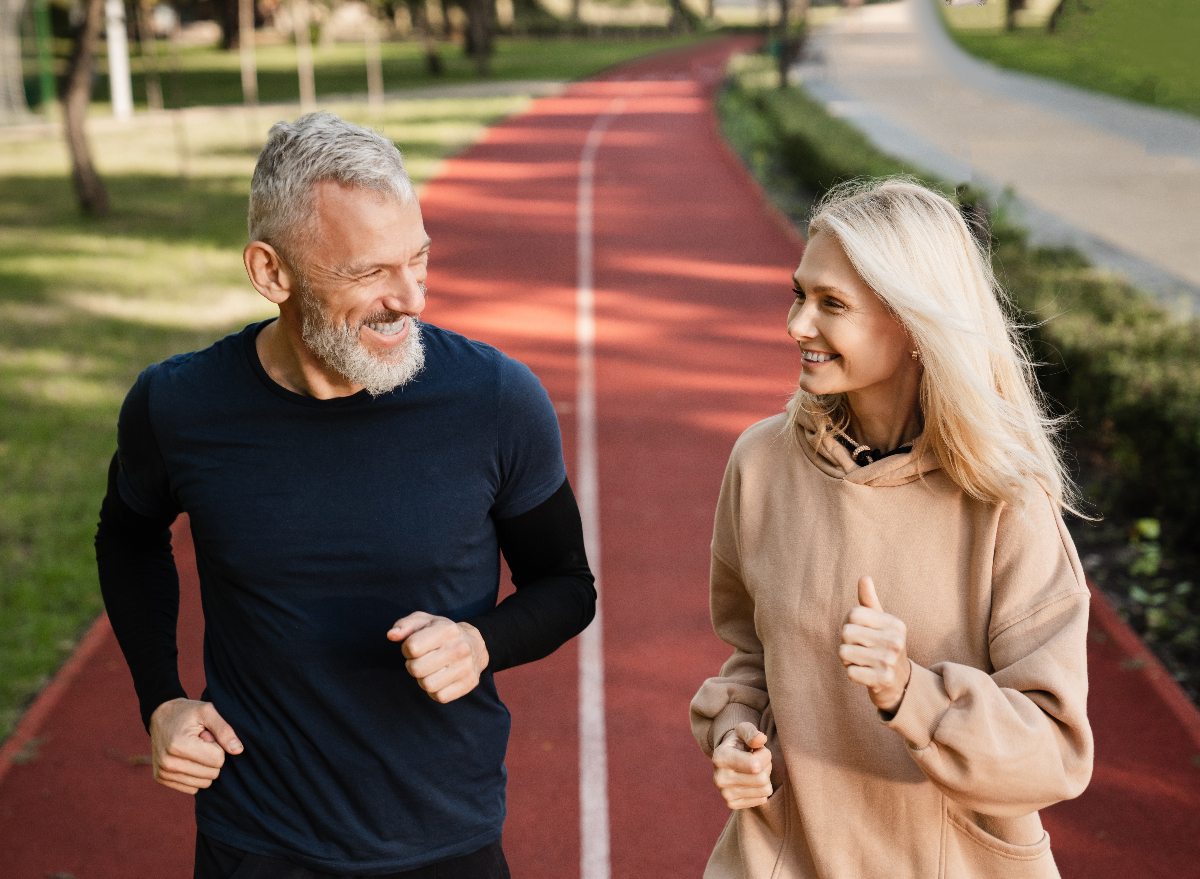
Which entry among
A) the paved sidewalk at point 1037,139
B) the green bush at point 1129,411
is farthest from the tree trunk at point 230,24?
the green bush at point 1129,411

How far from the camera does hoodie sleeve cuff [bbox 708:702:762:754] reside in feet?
7.86

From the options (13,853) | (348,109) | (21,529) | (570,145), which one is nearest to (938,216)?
(13,853)

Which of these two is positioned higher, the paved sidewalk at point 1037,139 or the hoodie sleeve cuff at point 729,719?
the hoodie sleeve cuff at point 729,719

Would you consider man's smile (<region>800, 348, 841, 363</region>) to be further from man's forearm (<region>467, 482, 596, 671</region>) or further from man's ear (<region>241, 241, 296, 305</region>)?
man's ear (<region>241, 241, 296, 305</region>)

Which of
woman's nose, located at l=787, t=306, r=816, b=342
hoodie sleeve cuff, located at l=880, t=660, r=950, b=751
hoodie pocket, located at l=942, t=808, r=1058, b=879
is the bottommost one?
hoodie pocket, located at l=942, t=808, r=1058, b=879

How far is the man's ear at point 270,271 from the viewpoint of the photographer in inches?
95.3

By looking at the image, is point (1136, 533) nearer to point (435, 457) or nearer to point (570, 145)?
point (435, 457)

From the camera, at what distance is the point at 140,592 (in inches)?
107

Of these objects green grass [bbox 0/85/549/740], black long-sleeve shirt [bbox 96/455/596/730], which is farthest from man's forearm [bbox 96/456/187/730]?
green grass [bbox 0/85/549/740]

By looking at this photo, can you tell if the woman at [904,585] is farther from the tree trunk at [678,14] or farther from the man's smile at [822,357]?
the tree trunk at [678,14]

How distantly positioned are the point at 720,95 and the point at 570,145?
10919mm

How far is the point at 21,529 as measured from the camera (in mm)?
7832

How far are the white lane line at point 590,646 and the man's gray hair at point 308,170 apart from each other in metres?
1.05

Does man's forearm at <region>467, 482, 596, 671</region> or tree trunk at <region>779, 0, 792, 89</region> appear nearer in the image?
man's forearm at <region>467, 482, 596, 671</region>
